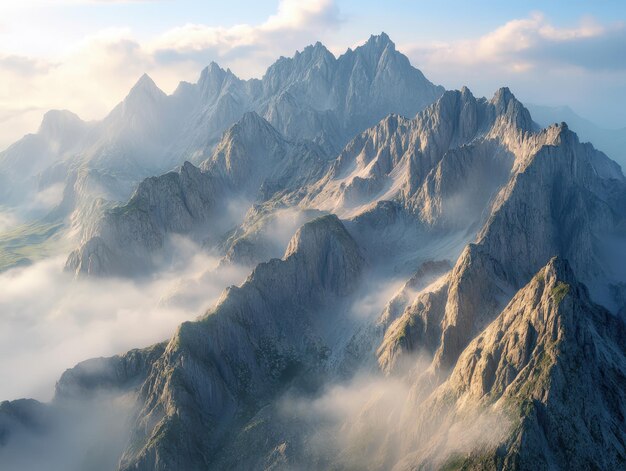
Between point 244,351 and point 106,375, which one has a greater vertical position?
point 244,351

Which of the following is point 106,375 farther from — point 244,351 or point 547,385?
point 547,385

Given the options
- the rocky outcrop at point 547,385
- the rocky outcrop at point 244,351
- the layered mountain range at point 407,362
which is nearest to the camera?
the rocky outcrop at point 547,385

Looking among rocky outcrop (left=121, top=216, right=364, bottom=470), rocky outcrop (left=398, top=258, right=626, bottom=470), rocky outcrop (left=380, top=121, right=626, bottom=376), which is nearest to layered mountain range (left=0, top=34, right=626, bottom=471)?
rocky outcrop (left=398, top=258, right=626, bottom=470)

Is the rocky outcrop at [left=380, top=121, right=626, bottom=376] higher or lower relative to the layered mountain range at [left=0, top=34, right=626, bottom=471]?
higher

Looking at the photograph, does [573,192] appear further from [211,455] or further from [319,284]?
[211,455]

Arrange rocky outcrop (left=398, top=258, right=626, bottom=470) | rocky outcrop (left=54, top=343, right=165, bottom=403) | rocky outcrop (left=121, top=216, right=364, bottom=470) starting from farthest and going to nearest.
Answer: rocky outcrop (left=54, top=343, right=165, bottom=403) < rocky outcrop (left=121, top=216, right=364, bottom=470) < rocky outcrop (left=398, top=258, right=626, bottom=470)

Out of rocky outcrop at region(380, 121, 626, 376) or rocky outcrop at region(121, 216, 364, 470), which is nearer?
rocky outcrop at region(121, 216, 364, 470)

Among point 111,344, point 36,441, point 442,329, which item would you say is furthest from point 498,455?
point 111,344

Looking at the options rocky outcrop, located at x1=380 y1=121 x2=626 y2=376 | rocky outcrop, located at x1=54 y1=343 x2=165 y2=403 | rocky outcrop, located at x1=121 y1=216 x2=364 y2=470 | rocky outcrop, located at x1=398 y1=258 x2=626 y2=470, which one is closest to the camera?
rocky outcrop, located at x1=398 y1=258 x2=626 y2=470

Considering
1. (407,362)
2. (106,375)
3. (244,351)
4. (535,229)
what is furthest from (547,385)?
(106,375)

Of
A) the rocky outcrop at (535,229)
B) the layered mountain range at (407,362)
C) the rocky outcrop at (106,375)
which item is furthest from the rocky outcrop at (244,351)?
the rocky outcrop at (535,229)

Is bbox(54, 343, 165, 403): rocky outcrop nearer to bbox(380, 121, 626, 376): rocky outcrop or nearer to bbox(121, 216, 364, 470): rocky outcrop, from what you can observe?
bbox(121, 216, 364, 470): rocky outcrop

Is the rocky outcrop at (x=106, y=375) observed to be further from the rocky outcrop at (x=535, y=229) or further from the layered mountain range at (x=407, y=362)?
the rocky outcrop at (x=535, y=229)
